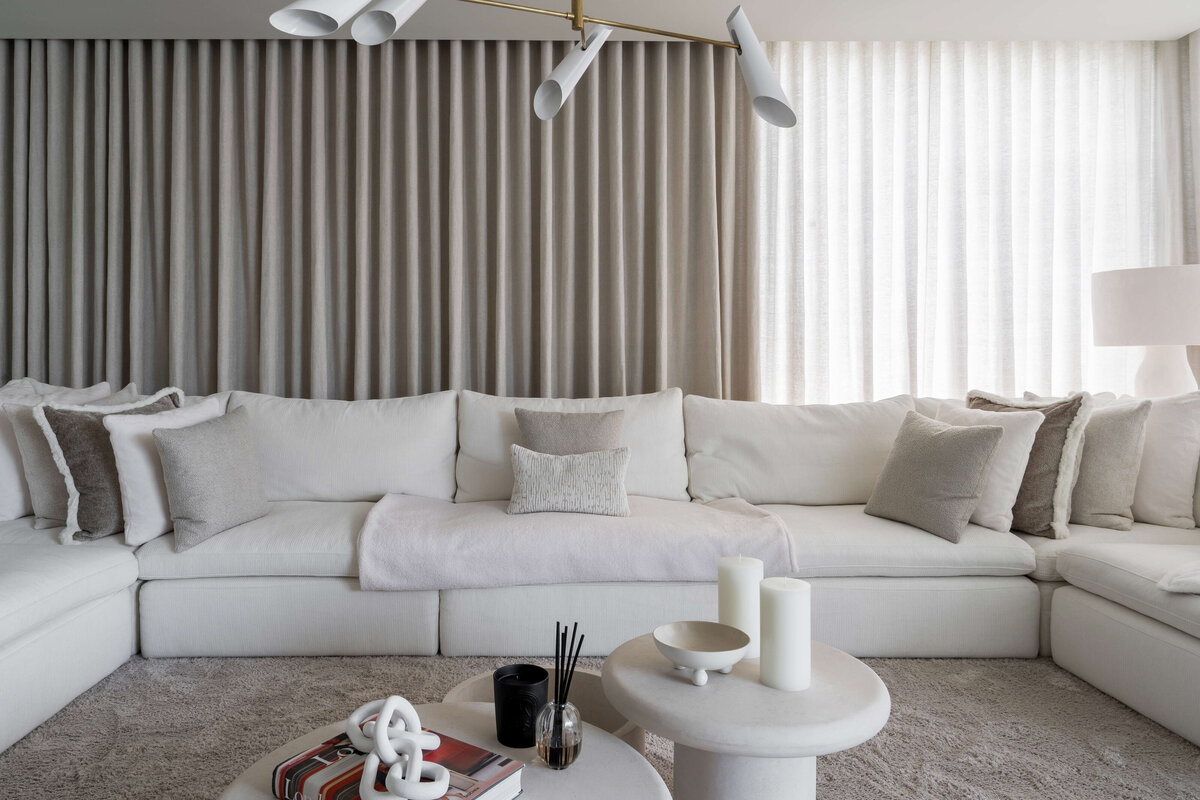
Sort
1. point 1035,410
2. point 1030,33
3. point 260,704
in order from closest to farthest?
1. point 260,704
2. point 1035,410
3. point 1030,33

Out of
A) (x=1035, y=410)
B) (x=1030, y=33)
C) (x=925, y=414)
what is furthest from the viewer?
(x=1030, y=33)

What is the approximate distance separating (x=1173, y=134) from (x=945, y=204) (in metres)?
1.07

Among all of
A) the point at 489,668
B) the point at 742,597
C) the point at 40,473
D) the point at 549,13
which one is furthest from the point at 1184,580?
the point at 40,473

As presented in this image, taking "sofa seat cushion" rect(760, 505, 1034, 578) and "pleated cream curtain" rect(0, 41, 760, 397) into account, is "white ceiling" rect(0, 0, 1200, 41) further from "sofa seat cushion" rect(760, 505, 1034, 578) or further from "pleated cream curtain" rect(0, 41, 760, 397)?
"sofa seat cushion" rect(760, 505, 1034, 578)

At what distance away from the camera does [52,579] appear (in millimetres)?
2057

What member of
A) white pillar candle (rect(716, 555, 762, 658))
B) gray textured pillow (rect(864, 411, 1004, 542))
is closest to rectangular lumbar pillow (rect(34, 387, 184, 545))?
white pillar candle (rect(716, 555, 762, 658))

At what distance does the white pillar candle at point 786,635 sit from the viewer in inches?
55.7

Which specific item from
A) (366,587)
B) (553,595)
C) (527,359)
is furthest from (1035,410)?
(366,587)

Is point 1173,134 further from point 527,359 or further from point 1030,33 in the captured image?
point 527,359

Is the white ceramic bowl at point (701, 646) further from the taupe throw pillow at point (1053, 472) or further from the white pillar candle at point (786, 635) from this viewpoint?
the taupe throw pillow at point (1053, 472)

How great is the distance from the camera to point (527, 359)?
361cm

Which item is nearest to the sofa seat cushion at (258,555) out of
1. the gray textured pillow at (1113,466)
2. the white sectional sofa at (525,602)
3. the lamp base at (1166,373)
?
the white sectional sofa at (525,602)

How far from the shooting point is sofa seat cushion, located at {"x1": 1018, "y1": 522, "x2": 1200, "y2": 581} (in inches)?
98.2

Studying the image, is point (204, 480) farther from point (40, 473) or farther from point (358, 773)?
point (358, 773)
